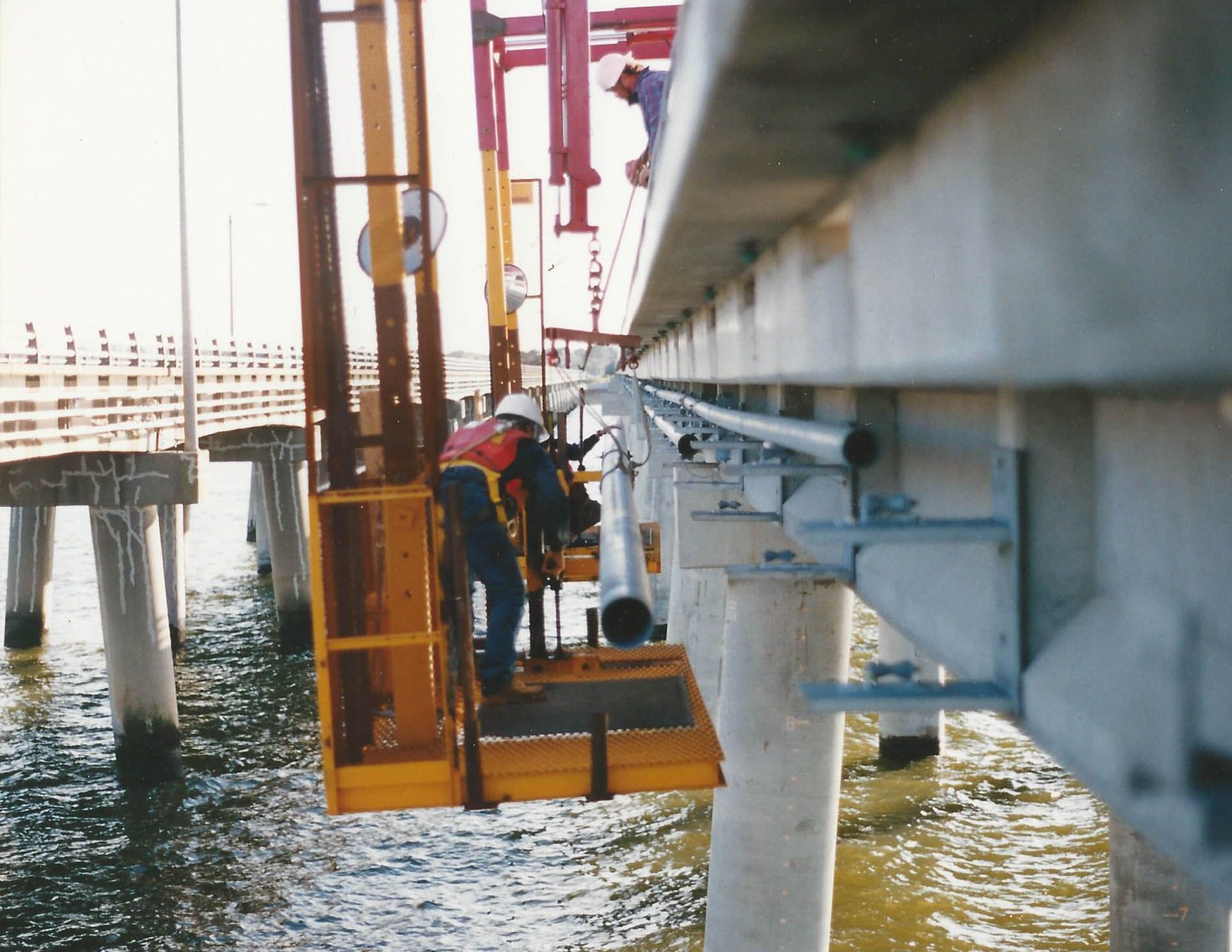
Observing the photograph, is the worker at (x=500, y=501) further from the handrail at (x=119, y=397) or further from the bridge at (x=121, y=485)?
the bridge at (x=121, y=485)

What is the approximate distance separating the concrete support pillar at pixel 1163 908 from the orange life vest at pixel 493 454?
241 inches

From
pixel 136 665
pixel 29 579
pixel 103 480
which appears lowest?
pixel 136 665

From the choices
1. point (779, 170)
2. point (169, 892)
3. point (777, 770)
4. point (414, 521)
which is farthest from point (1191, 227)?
point (169, 892)

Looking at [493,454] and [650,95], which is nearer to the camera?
[493,454]

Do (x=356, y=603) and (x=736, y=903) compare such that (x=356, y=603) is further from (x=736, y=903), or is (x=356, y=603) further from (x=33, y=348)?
(x=33, y=348)

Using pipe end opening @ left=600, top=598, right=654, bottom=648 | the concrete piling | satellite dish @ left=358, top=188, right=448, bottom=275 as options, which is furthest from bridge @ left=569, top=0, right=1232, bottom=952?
the concrete piling

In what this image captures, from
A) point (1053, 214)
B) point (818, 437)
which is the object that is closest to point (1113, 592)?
point (1053, 214)

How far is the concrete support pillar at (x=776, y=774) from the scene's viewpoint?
9.79 metres

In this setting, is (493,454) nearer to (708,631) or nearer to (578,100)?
(578,100)

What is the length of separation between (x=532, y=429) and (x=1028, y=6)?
14.2 ft

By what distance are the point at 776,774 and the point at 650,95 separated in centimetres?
595

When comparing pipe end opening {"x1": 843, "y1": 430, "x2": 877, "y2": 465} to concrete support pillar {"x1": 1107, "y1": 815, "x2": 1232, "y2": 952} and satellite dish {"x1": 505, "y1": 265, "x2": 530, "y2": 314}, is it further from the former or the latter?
satellite dish {"x1": 505, "y1": 265, "x2": 530, "y2": 314}

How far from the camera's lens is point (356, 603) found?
5734mm

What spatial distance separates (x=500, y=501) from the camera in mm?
6203
